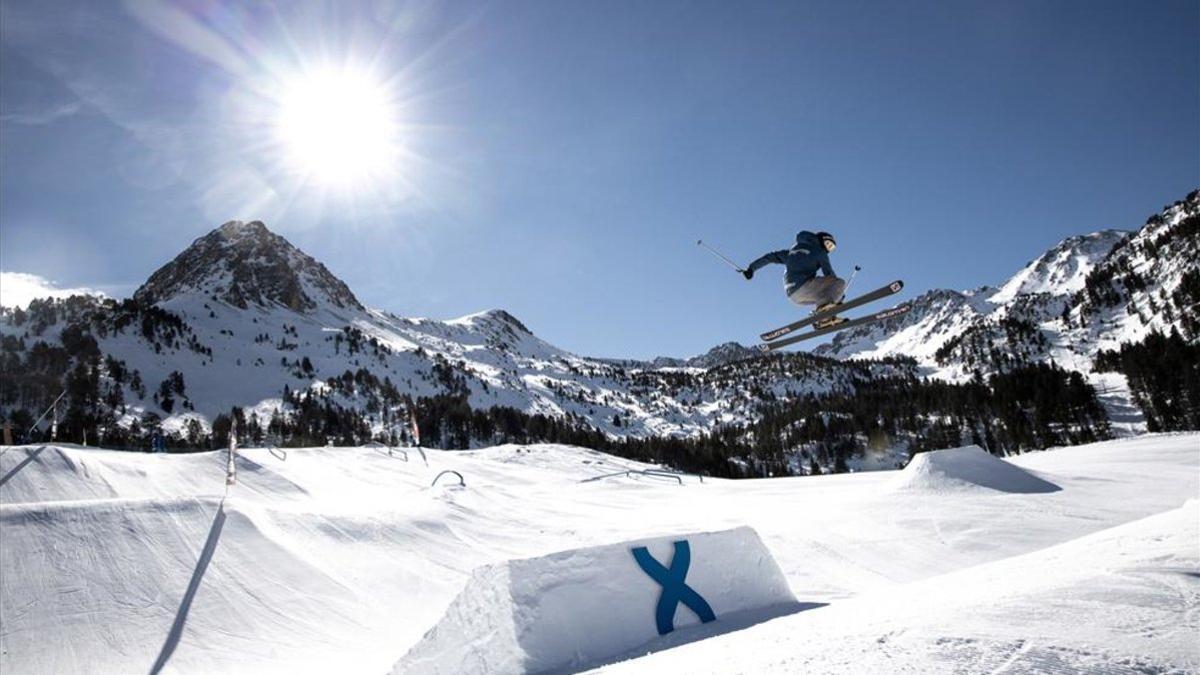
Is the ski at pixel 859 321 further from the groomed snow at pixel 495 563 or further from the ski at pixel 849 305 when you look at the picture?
the groomed snow at pixel 495 563

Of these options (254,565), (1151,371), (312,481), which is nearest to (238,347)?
(312,481)

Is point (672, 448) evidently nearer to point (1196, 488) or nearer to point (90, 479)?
point (1196, 488)

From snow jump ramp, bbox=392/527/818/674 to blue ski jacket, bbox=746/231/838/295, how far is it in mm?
Answer: 6289

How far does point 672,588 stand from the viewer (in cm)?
813

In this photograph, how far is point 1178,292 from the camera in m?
137

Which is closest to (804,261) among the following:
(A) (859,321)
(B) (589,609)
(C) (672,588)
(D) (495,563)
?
(A) (859,321)

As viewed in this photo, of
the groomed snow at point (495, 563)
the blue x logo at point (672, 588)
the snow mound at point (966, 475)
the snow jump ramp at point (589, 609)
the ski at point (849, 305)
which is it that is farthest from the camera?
the snow mound at point (966, 475)

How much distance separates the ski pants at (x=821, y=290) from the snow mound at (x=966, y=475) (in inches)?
426

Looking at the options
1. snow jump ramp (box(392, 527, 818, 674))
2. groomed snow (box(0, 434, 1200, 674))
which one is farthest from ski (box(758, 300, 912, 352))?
snow jump ramp (box(392, 527, 818, 674))

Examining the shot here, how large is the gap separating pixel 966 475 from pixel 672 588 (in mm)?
17087

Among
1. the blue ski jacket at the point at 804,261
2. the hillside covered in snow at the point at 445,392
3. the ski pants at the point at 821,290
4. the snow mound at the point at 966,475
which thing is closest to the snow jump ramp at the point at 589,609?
the ski pants at the point at 821,290

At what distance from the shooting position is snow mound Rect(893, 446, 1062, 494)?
19.6m

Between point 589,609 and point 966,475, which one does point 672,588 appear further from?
point 966,475

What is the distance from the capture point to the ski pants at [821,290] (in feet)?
40.1
